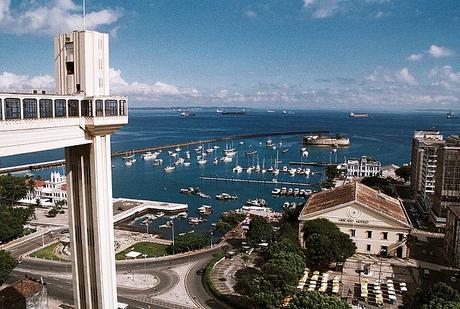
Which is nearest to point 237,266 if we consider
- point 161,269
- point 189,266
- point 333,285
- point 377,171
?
point 189,266

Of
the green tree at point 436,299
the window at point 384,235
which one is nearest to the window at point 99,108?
the green tree at point 436,299

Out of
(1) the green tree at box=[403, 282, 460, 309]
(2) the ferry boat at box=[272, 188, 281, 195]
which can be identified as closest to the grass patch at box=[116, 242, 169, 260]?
(1) the green tree at box=[403, 282, 460, 309]

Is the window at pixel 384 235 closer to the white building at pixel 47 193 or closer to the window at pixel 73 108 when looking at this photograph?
the window at pixel 73 108

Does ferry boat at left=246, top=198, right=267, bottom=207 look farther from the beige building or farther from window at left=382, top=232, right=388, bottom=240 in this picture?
window at left=382, top=232, right=388, bottom=240

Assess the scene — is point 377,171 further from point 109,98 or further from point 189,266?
point 109,98

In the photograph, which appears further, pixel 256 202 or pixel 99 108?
pixel 256 202

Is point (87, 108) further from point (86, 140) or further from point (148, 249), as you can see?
point (148, 249)

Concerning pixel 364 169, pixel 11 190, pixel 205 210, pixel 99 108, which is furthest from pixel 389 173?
pixel 99 108
